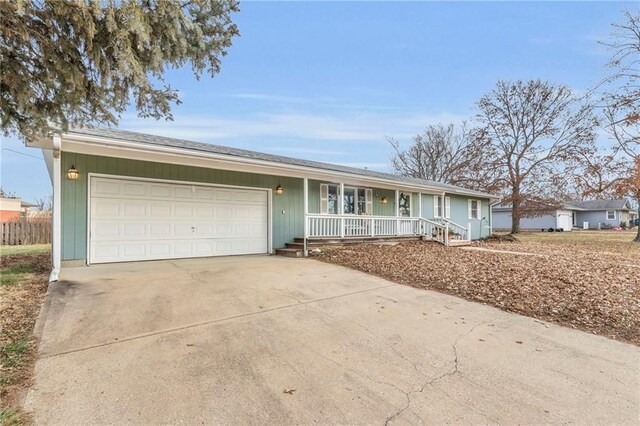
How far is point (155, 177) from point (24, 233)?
11.4 meters

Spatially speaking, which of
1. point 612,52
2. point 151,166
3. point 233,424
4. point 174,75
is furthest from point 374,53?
point 233,424

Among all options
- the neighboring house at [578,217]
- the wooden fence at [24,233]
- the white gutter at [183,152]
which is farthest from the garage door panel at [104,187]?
the neighboring house at [578,217]

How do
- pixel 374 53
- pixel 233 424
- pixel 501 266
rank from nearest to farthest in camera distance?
pixel 233 424 < pixel 501 266 < pixel 374 53

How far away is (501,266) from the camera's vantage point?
8180mm

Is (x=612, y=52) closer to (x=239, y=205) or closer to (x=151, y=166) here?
(x=239, y=205)

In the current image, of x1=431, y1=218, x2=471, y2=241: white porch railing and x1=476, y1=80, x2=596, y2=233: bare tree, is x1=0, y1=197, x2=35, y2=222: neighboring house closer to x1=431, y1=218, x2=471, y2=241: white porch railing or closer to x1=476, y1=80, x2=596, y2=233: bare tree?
x1=431, y1=218, x2=471, y2=241: white porch railing

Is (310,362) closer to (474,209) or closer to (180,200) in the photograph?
(180,200)

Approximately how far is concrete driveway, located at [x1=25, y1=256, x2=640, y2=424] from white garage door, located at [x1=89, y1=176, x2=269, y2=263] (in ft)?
9.23

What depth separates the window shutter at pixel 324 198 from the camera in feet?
41.8

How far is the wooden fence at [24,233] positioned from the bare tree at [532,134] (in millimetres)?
29524

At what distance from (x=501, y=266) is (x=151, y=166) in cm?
936

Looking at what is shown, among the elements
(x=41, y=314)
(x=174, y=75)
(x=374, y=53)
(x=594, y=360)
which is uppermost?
(x=374, y=53)

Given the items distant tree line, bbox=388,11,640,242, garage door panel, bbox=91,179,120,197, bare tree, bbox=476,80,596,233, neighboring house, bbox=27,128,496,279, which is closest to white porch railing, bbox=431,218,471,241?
neighboring house, bbox=27,128,496,279

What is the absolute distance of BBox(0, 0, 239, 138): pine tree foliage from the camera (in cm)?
322
